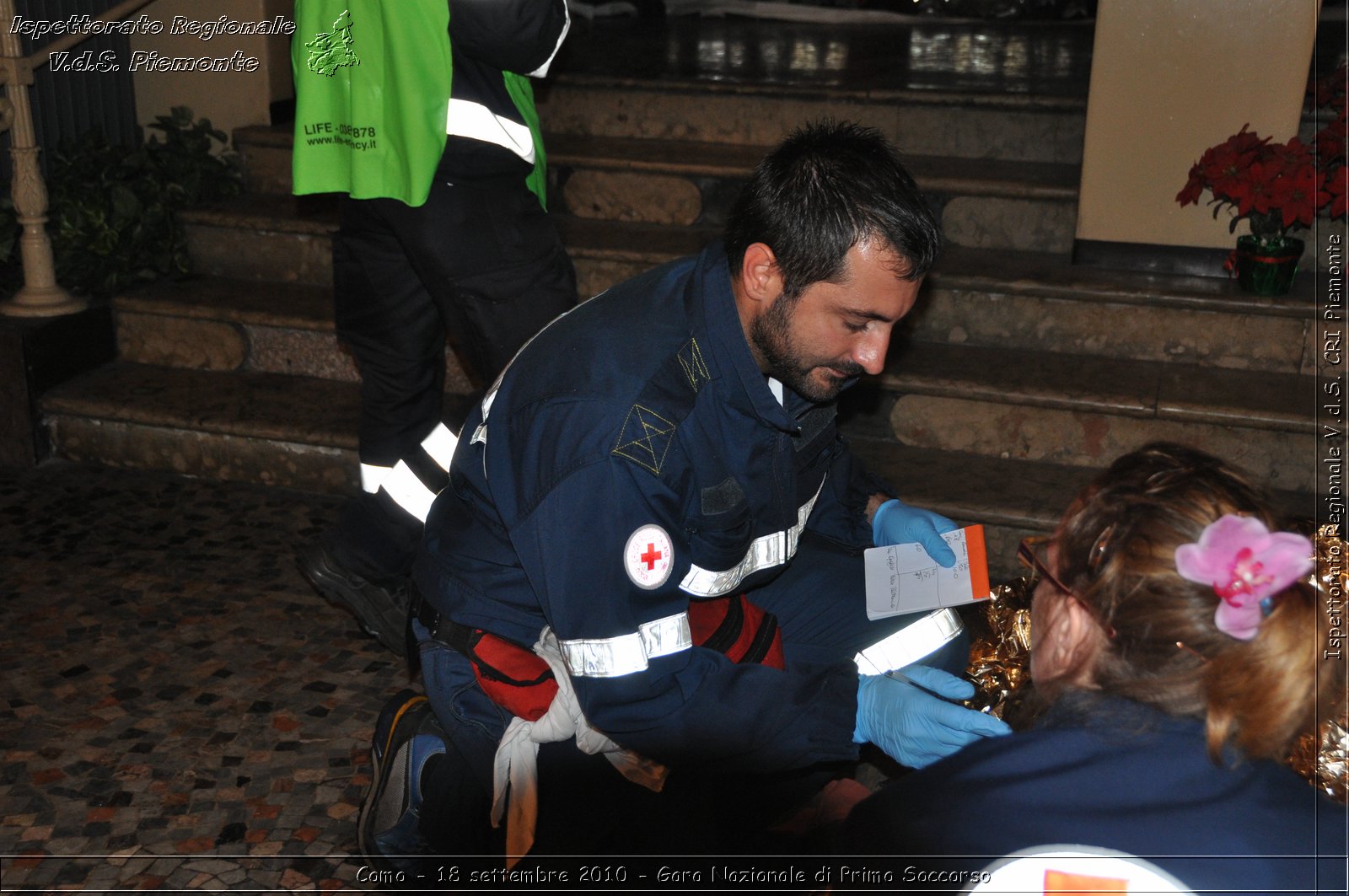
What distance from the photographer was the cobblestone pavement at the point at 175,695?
235cm

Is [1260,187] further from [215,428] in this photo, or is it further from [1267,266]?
[215,428]

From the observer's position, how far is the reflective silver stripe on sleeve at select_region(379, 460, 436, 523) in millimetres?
2863

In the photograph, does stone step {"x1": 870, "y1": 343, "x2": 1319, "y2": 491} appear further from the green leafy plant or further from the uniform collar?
the green leafy plant

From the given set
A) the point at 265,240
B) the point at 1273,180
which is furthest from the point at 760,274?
the point at 265,240

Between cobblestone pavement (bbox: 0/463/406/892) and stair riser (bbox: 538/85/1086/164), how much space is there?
188 centimetres

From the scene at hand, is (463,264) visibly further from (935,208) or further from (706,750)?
(935,208)

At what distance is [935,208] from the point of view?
4062 mm

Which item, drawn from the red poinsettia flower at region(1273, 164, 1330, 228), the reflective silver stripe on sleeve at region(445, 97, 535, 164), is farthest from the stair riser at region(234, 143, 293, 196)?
the red poinsettia flower at region(1273, 164, 1330, 228)

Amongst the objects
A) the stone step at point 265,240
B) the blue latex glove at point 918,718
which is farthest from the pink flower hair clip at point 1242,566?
the stone step at point 265,240

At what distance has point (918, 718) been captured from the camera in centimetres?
185

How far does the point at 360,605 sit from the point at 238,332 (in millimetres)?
1586

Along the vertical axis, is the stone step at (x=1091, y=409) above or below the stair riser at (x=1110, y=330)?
below

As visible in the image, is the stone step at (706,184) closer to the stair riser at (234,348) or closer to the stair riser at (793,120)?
the stair riser at (793,120)

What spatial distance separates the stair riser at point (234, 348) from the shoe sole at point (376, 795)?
78.3 inches
